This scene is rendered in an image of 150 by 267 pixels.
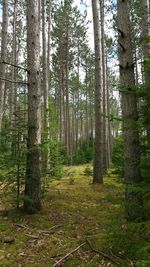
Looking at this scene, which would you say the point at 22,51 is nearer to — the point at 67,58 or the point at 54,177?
the point at 67,58

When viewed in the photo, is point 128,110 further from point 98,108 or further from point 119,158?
point 98,108

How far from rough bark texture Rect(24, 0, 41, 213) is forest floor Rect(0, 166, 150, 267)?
46 cm

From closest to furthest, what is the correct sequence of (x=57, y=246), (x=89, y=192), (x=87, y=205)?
(x=57, y=246) → (x=87, y=205) → (x=89, y=192)

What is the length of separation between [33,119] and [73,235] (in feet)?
8.82

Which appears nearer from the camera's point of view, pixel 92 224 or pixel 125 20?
pixel 125 20

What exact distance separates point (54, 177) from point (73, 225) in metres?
2.07

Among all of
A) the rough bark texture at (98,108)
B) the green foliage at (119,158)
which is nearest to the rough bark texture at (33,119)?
the green foliage at (119,158)

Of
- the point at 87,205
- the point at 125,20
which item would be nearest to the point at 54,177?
the point at 87,205

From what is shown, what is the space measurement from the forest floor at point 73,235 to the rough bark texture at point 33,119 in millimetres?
464

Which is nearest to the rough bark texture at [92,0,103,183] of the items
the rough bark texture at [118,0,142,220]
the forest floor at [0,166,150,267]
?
the forest floor at [0,166,150,267]

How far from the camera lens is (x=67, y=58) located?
25125 millimetres

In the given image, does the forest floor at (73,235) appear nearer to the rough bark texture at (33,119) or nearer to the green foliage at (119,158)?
the rough bark texture at (33,119)

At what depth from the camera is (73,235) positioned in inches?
227

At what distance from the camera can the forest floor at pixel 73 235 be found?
458cm
